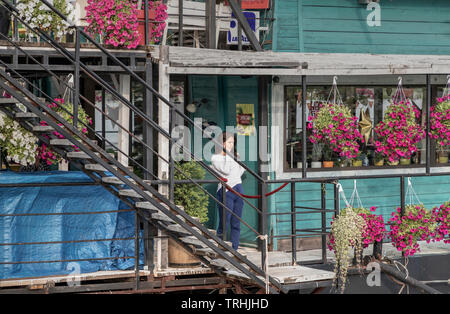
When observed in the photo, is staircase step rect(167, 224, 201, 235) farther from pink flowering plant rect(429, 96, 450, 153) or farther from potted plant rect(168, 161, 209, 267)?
pink flowering plant rect(429, 96, 450, 153)

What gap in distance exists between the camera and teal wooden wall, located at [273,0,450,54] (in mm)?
11086

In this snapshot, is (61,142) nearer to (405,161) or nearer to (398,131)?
(398,131)

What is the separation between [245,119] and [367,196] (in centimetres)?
243

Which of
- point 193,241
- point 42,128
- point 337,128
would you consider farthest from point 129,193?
point 337,128

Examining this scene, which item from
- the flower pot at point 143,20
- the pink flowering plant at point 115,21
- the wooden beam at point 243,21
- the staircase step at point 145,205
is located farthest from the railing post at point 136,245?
the wooden beam at point 243,21

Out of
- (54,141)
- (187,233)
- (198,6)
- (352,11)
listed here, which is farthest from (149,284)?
(352,11)

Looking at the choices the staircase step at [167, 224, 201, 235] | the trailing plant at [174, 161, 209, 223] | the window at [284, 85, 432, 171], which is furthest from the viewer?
the window at [284, 85, 432, 171]

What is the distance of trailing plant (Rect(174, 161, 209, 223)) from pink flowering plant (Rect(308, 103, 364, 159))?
183 cm

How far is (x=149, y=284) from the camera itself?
937cm

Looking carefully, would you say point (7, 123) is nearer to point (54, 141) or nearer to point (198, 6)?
point (54, 141)

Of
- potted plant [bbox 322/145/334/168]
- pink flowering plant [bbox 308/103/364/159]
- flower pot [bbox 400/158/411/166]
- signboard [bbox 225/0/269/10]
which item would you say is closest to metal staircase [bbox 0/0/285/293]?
pink flowering plant [bbox 308/103/364/159]

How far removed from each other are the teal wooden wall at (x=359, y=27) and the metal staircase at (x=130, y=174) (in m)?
3.18

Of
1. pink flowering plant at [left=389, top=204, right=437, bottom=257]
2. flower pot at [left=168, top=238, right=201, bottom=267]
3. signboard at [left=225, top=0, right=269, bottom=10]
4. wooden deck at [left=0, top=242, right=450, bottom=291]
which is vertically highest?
signboard at [left=225, top=0, right=269, bottom=10]

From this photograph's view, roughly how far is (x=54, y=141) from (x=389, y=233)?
503 centimetres
